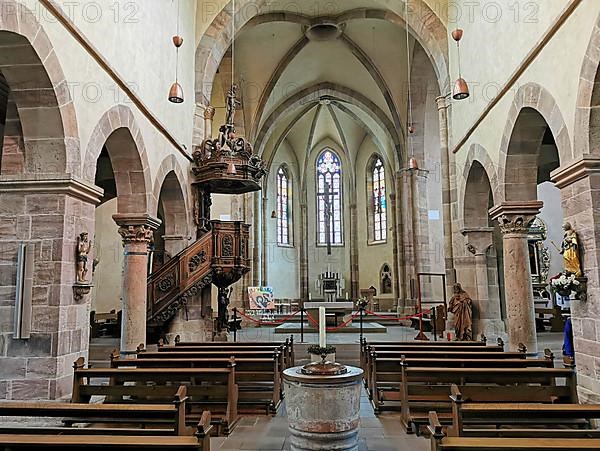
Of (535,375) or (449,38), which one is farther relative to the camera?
(449,38)

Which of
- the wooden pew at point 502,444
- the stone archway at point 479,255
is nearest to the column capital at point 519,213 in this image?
the stone archway at point 479,255

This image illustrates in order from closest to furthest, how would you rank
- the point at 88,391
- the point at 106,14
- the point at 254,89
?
the point at 88,391 → the point at 106,14 → the point at 254,89

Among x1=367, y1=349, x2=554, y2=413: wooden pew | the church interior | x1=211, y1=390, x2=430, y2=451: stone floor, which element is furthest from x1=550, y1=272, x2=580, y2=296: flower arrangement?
x1=211, y1=390, x2=430, y2=451: stone floor

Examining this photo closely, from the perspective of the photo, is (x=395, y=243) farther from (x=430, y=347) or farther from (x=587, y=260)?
(x=587, y=260)

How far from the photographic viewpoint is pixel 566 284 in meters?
6.30

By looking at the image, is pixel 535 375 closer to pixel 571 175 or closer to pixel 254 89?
pixel 571 175

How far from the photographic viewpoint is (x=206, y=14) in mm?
13469

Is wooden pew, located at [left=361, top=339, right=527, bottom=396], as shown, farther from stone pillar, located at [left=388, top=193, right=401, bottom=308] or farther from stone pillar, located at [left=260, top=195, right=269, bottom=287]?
stone pillar, located at [left=260, top=195, right=269, bottom=287]

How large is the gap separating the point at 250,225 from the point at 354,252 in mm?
15677

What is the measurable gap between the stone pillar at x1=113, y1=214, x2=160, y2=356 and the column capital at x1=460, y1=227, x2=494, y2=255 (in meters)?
7.03

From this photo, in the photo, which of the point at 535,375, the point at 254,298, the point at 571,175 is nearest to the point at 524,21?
the point at 571,175

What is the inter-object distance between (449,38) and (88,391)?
37.1 feet

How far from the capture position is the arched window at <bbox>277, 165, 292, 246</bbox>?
28.0 m

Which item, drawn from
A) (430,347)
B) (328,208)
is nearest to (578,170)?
(430,347)
